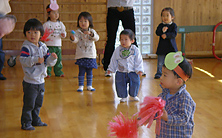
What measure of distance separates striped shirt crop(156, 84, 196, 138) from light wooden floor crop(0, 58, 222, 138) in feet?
2.75

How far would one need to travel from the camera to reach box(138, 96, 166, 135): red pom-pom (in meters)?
1.70

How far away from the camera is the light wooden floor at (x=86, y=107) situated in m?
2.80

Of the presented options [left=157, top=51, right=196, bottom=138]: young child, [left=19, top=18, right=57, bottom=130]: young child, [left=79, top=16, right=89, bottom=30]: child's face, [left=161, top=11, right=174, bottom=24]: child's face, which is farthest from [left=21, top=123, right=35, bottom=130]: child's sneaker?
[left=161, top=11, right=174, bottom=24]: child's face

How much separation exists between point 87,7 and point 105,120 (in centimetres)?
414

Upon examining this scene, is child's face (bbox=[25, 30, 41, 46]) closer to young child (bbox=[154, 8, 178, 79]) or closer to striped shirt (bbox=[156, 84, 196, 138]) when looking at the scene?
striped shirt (bbox=[156, 84, 196, 138])

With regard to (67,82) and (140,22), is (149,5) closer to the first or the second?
(140,22)

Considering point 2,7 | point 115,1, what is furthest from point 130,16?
point 2,7

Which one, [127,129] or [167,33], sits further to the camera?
[167,33]

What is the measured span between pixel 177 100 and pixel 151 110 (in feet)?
0.70

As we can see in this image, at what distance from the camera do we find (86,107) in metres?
3.50

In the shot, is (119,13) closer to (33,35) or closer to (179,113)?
(33,35)

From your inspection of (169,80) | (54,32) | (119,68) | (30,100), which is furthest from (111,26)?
(169,80)

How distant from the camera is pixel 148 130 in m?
2.81

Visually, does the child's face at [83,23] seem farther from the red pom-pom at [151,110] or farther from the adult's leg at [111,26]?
the red pom-pom at [151,110]
